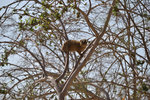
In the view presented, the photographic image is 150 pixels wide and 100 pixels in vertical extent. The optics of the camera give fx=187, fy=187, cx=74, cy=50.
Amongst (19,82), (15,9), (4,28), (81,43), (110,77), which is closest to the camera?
(15,9)

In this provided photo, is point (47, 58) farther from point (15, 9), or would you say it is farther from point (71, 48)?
point (15, 9)

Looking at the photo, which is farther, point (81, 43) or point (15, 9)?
point (81, 43)

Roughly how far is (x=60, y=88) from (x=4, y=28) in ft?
7.64

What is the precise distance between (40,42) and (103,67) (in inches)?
99.0

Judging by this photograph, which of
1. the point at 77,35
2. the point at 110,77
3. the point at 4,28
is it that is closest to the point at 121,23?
the point at 77,35

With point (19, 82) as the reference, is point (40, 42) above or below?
above

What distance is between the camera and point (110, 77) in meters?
6.29

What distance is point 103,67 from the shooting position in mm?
6613

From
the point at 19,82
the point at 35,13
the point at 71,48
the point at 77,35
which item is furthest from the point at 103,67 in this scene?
the point at 35,13

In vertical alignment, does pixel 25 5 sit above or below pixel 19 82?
above

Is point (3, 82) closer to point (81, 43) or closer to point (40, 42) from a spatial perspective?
point (40, 42)

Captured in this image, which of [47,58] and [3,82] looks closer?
[3,82]

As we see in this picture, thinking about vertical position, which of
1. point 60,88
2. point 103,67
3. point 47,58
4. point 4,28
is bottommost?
point 60,88

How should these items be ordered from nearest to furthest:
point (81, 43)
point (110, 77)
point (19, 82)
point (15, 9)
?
point (15, 9)
point (81, 43)
point (19, 82)
point (110, 77)
